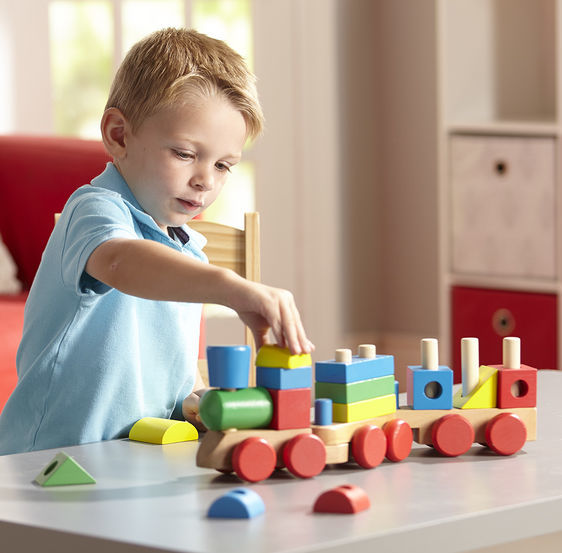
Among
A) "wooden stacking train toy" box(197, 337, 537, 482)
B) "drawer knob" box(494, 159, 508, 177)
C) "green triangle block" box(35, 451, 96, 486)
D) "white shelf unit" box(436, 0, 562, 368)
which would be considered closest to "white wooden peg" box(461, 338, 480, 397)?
"wooden stacking train toy" box(197, 337, 537, 482)

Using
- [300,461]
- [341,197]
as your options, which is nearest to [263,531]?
[300,461]

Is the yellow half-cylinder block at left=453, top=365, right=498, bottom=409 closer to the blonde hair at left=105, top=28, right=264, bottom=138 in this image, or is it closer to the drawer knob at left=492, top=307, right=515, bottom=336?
the blonde hair at left=105, top=28, right=264, bottom=138

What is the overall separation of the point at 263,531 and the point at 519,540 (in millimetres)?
209

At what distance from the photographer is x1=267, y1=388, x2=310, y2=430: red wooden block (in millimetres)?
865

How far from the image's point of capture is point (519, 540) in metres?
0.81

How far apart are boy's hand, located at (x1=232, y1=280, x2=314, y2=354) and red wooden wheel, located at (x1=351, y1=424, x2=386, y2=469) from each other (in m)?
0.09

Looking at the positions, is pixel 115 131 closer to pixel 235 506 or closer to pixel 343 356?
pixel 343 356

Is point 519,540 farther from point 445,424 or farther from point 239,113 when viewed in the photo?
point 239,113

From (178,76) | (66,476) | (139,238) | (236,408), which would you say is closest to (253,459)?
(236,408)

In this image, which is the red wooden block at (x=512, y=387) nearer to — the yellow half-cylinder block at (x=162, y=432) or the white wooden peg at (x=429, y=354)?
the white wooden peg at (x=429, y=354)

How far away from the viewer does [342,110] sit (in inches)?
141

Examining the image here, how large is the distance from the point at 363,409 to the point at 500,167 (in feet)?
7.13

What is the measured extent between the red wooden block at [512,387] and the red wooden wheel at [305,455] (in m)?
0.20

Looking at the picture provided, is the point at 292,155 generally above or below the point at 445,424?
above
